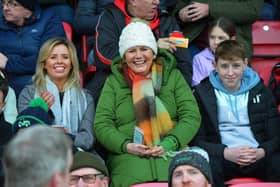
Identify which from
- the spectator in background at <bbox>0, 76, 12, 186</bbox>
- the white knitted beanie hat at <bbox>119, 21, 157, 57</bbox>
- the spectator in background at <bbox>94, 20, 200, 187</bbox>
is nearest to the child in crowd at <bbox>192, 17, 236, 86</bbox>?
the spectator in background at <bbox>94, 20, 200, 187</bbox>

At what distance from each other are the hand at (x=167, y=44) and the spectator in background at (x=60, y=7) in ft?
3.70

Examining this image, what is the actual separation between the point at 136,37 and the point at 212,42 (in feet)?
2.69

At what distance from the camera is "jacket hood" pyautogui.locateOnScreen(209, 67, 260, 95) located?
6012mm

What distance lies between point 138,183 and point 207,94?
907 mm

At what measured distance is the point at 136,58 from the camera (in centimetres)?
593

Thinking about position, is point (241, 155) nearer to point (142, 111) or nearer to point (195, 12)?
point (142, 111)

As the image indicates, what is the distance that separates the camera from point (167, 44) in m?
6.28

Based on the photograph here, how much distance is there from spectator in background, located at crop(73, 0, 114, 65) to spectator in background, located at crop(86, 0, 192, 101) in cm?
37

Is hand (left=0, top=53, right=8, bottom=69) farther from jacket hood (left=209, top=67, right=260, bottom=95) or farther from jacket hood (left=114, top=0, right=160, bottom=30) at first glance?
jacket hood (left=209, top=67, right=260, bottom=95)

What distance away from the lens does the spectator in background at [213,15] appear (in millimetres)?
6832

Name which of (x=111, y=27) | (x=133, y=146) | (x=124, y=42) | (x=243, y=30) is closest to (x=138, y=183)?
(x=133, y=146)

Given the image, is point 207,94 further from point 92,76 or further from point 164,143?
point 92,76

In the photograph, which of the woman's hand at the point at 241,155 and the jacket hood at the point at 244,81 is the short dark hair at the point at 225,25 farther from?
the woman's hand at the point at 241,155

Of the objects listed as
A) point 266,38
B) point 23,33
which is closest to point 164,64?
point 23,33
